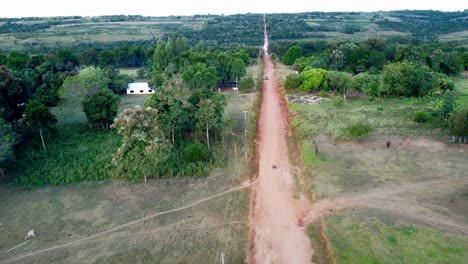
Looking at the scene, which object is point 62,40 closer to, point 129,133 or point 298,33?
point 298,33

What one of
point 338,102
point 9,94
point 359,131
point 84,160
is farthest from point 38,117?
point 338,102

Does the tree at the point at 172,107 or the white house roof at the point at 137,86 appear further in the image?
the white house roof at the point at 137,86

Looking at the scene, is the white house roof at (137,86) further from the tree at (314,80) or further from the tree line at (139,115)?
the tree at (314,80)

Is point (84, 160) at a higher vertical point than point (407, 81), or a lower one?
lower

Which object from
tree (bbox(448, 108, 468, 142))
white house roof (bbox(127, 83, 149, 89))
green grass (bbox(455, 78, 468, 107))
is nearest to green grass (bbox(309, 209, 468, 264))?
tree (bbox(448, 108, 468, 142))

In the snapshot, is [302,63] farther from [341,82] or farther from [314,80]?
[341,82]

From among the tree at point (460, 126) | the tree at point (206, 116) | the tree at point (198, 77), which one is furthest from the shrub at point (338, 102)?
the tree at point (206, 116)
